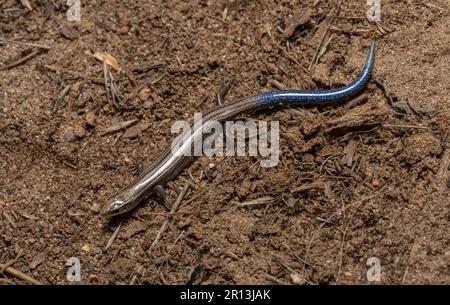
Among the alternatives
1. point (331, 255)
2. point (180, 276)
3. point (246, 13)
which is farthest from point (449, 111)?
point (180, 276)

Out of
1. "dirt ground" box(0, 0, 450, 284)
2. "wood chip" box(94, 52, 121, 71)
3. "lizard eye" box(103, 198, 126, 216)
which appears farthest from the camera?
"wood chip" box(94, 52, 121, 71)

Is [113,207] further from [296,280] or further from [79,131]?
[296,280]

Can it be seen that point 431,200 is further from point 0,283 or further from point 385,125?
point 0,283

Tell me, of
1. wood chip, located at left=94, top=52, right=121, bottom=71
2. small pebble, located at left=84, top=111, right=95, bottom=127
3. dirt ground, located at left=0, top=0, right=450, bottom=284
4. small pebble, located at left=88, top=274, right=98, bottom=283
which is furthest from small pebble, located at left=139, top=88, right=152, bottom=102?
small pebble, located at left=88, top=274, right=98, bottom=283

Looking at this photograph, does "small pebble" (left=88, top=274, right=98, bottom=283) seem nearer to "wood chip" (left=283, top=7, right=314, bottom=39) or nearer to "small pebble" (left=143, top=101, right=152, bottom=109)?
"small pebble" (left=143, top=101, right=152, bottom=109)

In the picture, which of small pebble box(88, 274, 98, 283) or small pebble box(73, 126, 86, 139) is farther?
small pebble box(73, 126, 86, 139)

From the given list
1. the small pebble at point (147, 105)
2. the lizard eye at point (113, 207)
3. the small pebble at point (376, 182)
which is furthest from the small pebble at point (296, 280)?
the small pebble at point (147, 105)

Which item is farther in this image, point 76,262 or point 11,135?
point 11,135

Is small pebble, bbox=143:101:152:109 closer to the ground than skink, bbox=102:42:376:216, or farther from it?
farther from it
